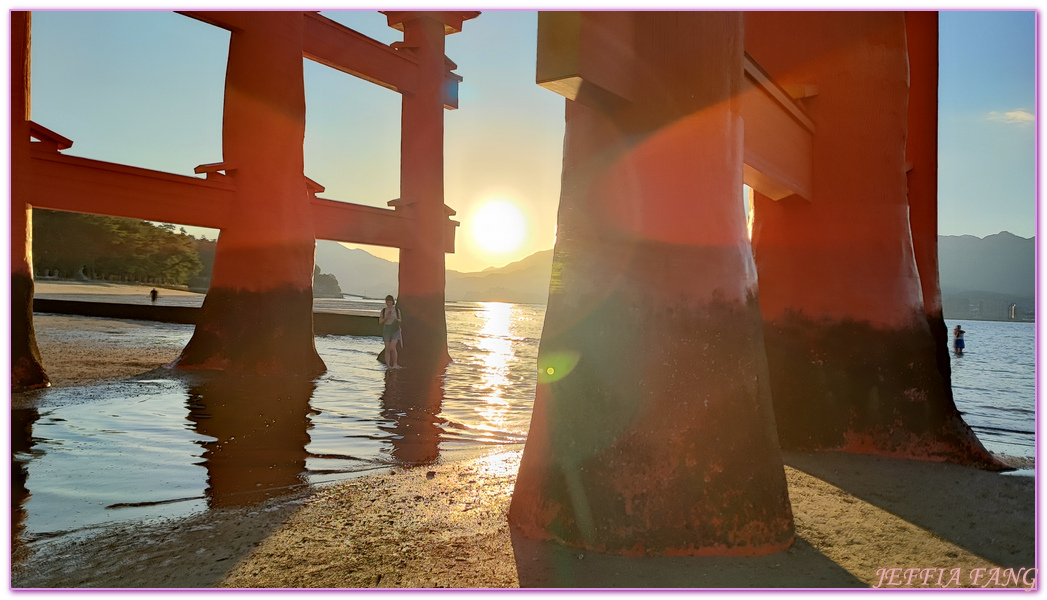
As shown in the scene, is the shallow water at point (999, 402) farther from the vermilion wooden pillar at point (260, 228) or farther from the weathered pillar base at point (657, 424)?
the vermilion wooden pillar at point (260, 228)

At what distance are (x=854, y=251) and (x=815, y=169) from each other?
0.91 meters

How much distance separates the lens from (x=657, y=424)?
404cm

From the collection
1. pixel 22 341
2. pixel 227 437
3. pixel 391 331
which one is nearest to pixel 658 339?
pixel 227 437

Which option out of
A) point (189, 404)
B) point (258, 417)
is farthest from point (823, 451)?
point (189, 404)

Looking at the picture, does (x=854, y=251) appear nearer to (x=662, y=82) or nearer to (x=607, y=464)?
(x=662, y=82)

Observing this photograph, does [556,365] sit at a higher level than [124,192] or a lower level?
lower

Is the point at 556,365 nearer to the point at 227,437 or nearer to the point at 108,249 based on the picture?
the point at 227,437

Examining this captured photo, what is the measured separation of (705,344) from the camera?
4.10 metres

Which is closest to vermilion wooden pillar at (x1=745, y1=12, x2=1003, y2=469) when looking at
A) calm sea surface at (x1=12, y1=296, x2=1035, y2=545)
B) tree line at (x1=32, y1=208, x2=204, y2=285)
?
calm sea surface at (x1=12, y1=296, x2=1035, y2=545)

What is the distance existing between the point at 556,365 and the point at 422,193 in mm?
13166

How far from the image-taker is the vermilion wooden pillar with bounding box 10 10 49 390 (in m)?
9.51

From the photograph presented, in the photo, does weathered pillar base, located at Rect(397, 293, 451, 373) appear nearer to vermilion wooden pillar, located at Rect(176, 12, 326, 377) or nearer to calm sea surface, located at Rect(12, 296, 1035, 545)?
calm sea surface, located at Rect(12, 296, 1035, 545)

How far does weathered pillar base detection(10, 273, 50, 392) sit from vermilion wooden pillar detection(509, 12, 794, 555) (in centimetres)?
819

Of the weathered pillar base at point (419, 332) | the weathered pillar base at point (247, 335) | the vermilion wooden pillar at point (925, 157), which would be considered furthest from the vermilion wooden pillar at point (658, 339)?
the weathered pillar base at point (419, 332)
